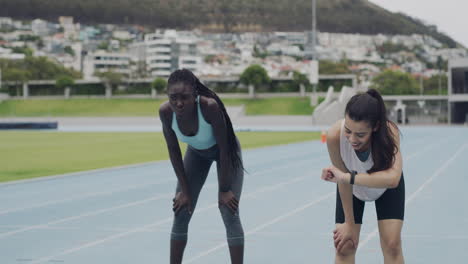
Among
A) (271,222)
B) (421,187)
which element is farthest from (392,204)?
(421,187)

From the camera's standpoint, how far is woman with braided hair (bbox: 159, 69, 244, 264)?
17.9 feet

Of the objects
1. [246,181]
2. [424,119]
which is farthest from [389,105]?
[246,181]

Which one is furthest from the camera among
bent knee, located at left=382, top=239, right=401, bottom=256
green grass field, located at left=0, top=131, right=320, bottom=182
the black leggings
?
green grass field, located at left=0, top=131, right=320, bottom=182

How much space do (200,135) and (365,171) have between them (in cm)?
127

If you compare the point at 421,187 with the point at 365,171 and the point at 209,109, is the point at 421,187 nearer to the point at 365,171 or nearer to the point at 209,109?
the point at 209,109

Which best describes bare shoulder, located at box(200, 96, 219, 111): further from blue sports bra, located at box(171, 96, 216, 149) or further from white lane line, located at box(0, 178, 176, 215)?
white lane line, located at box(0, 178, 176, 215)

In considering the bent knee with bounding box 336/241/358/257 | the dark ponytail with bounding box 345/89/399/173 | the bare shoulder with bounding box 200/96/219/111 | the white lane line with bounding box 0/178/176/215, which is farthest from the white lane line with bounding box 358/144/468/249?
the white lane line with bounding box 0/178/176/215

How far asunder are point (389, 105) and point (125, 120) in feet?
90.1

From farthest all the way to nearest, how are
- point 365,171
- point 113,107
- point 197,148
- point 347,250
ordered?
point 113,107
point 197,148
point 347,250
point 365,171

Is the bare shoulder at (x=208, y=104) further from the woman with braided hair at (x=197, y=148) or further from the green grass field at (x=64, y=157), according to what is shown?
the green grass field at (x=64, y=157)

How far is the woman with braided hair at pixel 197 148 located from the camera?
17.9ft

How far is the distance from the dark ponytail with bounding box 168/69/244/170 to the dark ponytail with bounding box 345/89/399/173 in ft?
3.95

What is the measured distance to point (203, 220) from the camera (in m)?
10.1

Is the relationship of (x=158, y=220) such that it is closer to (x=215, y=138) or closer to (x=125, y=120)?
(x=215, y=138)
